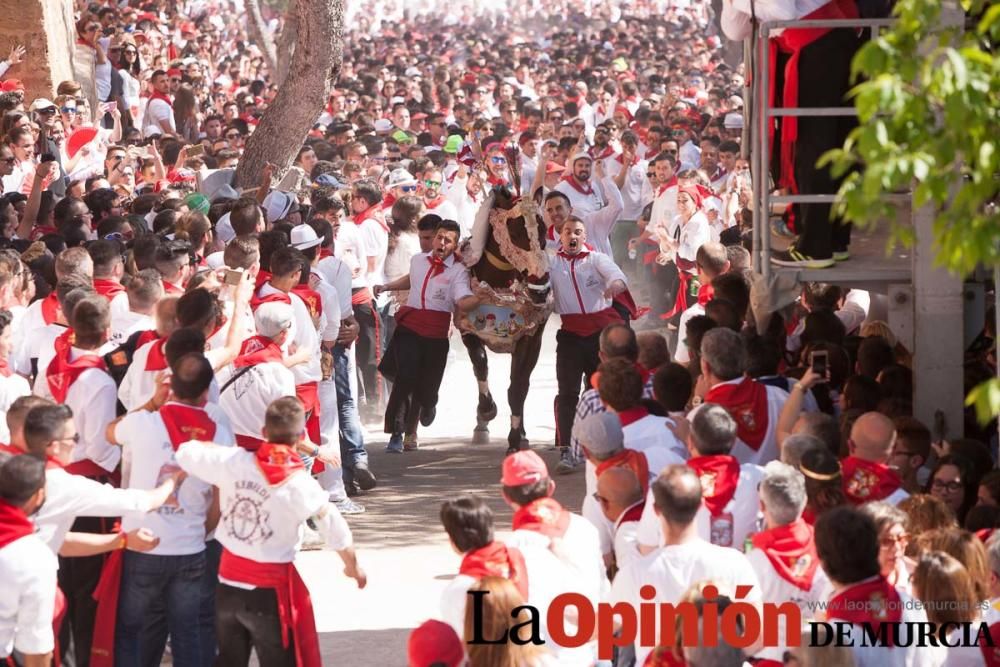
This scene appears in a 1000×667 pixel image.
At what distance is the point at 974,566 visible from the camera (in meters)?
5.96

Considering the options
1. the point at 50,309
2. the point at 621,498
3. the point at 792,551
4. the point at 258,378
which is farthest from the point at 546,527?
the point at 50,309

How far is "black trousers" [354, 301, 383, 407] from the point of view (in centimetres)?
1306

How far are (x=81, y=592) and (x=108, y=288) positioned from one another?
2075 mm

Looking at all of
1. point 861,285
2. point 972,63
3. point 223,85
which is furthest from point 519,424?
point 223,85

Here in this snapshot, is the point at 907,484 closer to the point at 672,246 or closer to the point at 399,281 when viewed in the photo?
the point at 399,281

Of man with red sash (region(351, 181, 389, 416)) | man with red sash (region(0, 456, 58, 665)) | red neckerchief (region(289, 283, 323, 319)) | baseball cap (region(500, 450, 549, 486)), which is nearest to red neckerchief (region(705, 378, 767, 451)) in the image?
baseball cap (region(500, 450, 549, 486))

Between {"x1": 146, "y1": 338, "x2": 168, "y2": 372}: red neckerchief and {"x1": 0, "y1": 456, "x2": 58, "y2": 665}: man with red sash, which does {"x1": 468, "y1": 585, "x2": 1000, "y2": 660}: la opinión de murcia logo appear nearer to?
{"x1": 0, "y1": 456, "x2": 58, "y2": 665}: man with red sash

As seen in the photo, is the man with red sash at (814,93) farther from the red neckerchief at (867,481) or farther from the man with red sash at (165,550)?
the man with red sash at (165,550)

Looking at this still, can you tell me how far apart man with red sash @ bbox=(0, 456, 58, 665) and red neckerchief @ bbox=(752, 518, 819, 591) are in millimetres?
2593

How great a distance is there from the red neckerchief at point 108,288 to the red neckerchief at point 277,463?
8.31 ft

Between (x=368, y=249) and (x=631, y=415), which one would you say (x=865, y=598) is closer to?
(x=631, y=415)

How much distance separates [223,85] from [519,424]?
65.8 ft

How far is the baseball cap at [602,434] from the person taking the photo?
6945mm

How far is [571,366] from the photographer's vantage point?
12117 mm
